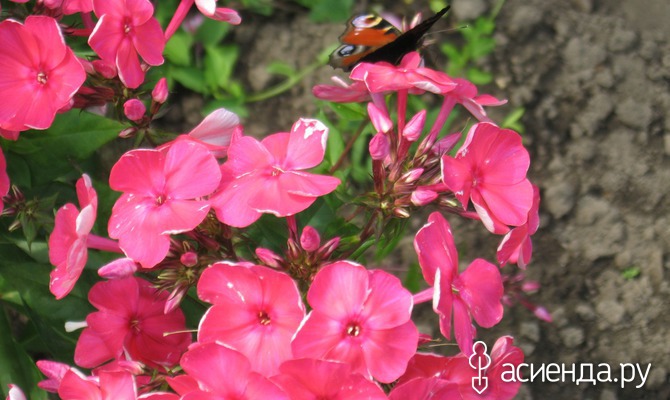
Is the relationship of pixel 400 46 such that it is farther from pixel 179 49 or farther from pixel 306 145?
pixel 179 49

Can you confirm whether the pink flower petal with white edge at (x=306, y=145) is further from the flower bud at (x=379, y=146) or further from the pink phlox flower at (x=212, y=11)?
the pink phlox flower at (x=212, y=11)

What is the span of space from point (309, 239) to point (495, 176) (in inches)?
11.5

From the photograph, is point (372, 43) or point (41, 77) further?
point (372, 43)

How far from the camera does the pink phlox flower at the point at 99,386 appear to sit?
1.12 m

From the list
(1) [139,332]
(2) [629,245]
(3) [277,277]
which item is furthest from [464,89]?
(2) [629,245]

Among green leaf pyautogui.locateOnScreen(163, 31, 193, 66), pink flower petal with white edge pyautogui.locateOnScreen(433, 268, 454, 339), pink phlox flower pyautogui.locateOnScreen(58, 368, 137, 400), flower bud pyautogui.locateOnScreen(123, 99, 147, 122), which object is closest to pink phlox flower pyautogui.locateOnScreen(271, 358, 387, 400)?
pink flower petal with white edge pyautogui.locateOnScreen(433, 268, 454, 339)

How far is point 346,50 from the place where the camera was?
136 centimetres

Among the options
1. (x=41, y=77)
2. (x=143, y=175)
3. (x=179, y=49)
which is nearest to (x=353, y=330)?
(x=143, y=175)

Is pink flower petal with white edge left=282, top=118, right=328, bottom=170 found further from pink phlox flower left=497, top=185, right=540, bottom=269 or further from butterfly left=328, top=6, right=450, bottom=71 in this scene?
pink phlox flower left=497, top=185, right=540, bottom=269

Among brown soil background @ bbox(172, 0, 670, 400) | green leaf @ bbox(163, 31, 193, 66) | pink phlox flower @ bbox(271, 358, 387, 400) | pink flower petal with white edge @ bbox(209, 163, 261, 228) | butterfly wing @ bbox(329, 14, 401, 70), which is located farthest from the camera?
green leaf @ bbox(163, 31, 193, 66)

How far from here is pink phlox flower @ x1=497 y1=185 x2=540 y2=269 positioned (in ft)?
4.00

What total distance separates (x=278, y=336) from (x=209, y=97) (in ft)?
4.88

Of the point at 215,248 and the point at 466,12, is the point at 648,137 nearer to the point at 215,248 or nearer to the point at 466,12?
the point at 466,12

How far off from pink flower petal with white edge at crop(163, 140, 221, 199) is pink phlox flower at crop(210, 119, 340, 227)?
→ 3cm
